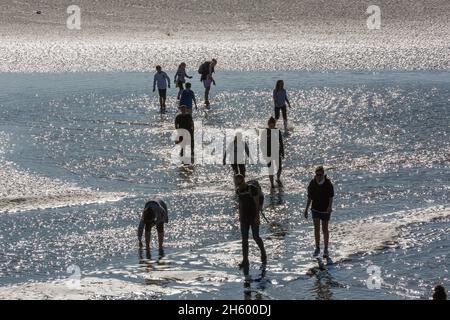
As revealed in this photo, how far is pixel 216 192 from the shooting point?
22250 mm

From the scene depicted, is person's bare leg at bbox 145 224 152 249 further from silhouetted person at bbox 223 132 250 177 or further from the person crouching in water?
silhouetted person at bbox 223 132 250 177

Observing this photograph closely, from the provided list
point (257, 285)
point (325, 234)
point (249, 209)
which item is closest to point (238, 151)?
point (325, 234)

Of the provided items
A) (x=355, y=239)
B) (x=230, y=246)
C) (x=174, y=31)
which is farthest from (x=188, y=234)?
(x=174, y=31)

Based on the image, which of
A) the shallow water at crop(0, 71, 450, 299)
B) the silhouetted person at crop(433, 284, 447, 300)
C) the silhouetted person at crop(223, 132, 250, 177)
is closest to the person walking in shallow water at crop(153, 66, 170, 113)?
the shallow water at crop(0, 71, 450, 299)

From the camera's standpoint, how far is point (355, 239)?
18547mm

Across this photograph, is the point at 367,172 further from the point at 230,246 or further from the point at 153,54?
the point at 153,54

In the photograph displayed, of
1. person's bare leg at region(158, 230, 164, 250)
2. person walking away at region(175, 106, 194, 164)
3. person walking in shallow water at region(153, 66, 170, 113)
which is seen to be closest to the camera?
person's bare leg at region(158, 230, 164, 250)

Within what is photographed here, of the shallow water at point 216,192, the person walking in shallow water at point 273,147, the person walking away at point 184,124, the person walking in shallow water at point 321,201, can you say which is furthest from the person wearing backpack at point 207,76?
the person walking in shallow water at point 321,201

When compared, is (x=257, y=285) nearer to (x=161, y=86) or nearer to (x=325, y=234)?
(x=325, y=234)

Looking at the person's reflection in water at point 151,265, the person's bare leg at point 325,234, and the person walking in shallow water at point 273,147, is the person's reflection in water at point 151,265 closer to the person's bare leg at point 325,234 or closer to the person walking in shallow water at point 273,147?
the person's bare leg at point 325,234

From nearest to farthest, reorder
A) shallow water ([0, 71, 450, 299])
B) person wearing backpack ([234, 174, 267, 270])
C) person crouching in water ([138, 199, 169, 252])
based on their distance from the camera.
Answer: shallow water ([0, 71, 450, 299]) < person wearing backpack ([234, 174, 267, 270]) < person crouching in water ([138, 199, 169, 252])

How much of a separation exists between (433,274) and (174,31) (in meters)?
38.2

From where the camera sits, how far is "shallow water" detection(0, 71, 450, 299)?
16.5m

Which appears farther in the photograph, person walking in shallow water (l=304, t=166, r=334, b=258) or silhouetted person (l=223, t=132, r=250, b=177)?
silhouetted person (l=223, t=132, r=250, b=177)
